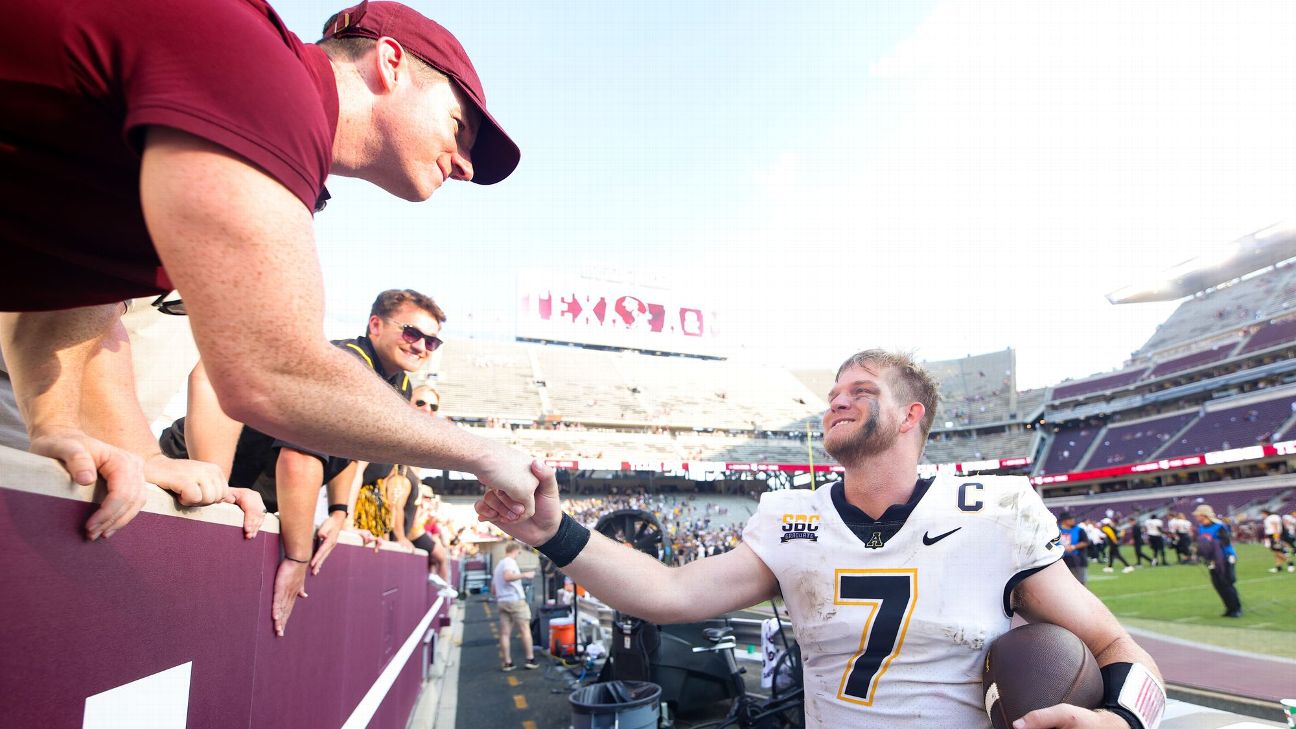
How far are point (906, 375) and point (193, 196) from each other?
2908 mm

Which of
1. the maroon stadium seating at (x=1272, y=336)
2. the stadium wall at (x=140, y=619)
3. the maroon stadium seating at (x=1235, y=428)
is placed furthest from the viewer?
the maroon stadium seating at (x=1272, y=336)

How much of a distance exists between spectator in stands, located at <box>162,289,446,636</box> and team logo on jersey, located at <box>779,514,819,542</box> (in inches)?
71.3

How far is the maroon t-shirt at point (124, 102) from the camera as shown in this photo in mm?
883

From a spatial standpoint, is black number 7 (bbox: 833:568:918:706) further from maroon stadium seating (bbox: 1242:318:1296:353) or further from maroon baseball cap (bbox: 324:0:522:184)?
maroon stadium seating (bbox: 1242:318:1296:353)

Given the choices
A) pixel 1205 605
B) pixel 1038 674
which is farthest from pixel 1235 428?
pixel 1038 674

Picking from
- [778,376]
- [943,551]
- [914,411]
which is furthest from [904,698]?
[778,376]

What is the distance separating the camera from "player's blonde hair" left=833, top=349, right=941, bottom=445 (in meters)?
3.10

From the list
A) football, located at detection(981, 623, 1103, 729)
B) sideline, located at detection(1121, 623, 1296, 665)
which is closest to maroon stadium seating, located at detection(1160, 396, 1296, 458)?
sideline, located at detection(1121, 623, 1296, 665)

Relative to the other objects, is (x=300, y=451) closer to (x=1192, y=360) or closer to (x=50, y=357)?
(x=50, y=357)

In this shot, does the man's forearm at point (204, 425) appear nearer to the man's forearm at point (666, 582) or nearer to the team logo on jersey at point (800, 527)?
the man's forearm at point (666, 582)

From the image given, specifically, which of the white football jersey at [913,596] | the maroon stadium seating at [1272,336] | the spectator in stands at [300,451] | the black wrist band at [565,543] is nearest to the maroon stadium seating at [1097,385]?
the maroon stadium seating at [1272,336]

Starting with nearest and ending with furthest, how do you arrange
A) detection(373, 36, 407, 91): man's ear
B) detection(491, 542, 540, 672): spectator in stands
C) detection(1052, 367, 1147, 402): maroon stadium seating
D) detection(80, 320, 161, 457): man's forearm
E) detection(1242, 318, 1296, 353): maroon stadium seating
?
1. detection(373, 36, 407, 91): man's ear
2. detection(80, 320, 161, 457): man's forearm
3. detection(491, 542, 540, 672): spectator in stands
4. detection(1242, 318, 1296, 353): maroon stadium seating
5. detection(1052, 367, 1147, 402): maroon stadium seating

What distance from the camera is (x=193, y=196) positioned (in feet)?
2.89

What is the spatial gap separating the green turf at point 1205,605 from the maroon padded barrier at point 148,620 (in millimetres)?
11028
